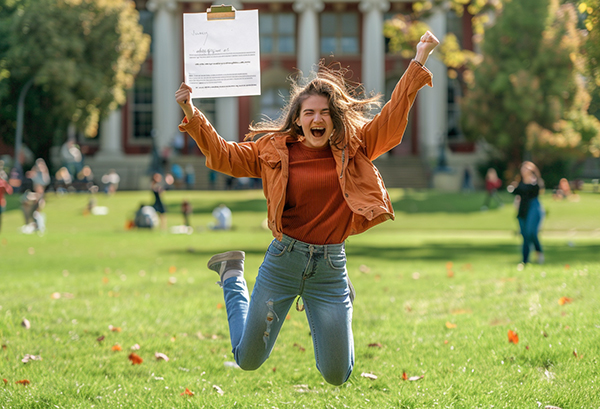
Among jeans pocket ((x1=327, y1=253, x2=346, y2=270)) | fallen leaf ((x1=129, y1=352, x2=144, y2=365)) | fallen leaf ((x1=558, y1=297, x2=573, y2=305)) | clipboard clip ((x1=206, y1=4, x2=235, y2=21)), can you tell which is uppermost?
clipboard clip ((x1=206, y1=4, x2=235, y2=21))

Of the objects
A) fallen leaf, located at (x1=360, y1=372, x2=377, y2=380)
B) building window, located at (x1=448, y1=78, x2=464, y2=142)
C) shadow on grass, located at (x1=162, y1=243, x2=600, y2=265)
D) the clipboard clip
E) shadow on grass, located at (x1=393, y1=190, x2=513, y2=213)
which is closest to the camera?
the clipboard clip

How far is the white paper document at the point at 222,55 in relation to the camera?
4.18 metres

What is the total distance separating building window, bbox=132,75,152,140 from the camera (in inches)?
1623

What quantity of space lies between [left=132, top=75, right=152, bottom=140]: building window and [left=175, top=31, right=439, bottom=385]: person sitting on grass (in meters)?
38.4

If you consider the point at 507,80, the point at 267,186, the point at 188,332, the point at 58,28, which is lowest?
the point at 188,332

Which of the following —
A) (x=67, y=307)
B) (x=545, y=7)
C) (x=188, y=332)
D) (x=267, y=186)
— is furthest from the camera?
(x=545, y=7)

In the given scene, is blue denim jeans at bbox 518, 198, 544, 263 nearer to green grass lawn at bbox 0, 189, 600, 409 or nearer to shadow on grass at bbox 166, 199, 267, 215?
green grass lawn at bbox 0, 189, 600, 409

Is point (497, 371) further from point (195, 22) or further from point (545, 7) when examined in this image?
point (545, 7)

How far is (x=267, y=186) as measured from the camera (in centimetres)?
399

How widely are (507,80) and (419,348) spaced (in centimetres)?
2973

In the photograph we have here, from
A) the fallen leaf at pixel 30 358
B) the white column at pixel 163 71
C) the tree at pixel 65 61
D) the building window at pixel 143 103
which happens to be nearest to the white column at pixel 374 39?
the white column at pixel 163 71

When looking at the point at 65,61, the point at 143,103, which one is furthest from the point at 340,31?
the point at 65,61

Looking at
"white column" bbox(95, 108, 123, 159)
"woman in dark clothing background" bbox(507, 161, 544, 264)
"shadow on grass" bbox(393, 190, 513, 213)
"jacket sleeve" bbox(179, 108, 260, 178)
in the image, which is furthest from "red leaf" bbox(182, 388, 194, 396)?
"white column" bbox(95, 108, 123, 159)

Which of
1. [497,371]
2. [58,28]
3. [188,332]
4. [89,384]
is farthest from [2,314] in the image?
[58,28]
